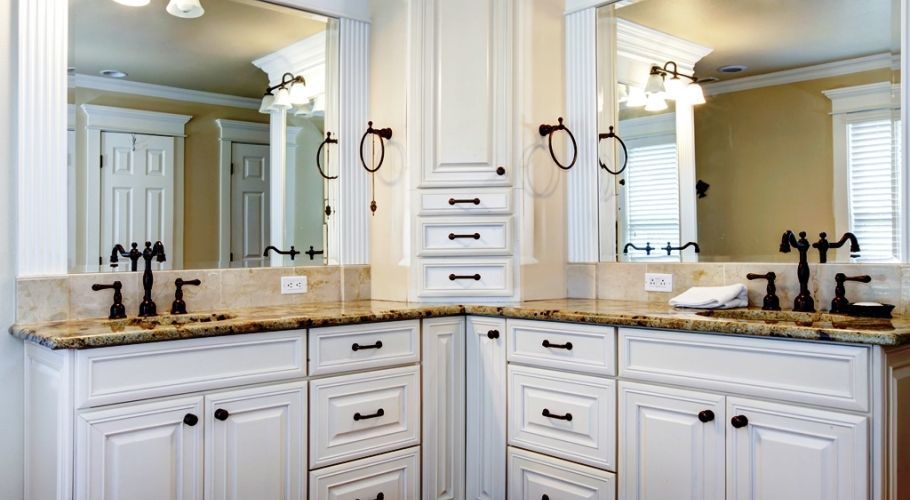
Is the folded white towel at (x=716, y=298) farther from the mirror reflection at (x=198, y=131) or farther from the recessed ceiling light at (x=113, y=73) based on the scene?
the recessed ceiling light at (x=113, y=73)

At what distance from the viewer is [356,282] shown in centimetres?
310

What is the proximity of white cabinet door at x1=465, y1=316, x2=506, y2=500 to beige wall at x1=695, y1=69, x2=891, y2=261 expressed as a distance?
0.93 metres

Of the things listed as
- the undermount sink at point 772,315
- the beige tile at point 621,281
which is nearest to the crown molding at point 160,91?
the beige tile at point 621,281

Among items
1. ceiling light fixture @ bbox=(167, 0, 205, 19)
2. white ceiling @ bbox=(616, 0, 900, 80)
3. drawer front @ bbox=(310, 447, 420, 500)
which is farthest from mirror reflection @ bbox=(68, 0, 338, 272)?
white ceiling @ bbox=(616, 0, 900, 80)

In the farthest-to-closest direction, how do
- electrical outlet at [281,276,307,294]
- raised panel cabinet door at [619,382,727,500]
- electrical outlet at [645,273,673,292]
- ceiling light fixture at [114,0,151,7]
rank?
1. electrical outlet at [281,276,307,294]
2. electrical outlet at [645,273,673,292]
3. ceiling light fixture at [114,0,151,7]
4. raised panel cabinet door at [619,382,727,500]

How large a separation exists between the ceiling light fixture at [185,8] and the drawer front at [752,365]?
208 centimetres

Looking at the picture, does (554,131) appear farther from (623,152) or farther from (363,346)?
(363,346)

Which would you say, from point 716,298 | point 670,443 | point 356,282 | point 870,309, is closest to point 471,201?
point 356,282

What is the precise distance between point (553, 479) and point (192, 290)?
155 cm

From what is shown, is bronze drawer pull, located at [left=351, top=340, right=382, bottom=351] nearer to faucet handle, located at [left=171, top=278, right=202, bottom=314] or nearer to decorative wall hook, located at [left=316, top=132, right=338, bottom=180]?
faucet handle, located at [left=171, top=278, right=202, bottom=314]

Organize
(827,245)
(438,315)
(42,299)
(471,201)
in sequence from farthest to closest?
(471,201)
(438,315)
(827,245)
(42,299)

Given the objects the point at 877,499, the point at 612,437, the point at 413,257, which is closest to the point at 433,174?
the point at 413,257

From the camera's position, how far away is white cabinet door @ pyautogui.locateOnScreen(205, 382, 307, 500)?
208 centimetres

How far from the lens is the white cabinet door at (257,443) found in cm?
208
